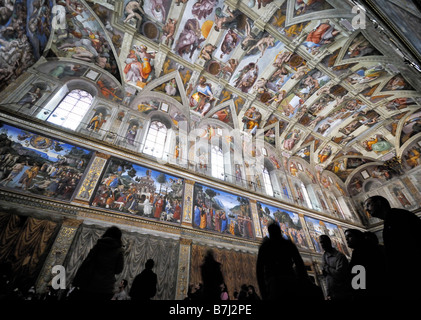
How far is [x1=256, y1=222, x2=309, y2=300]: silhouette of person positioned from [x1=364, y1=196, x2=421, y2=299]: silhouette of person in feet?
2.60

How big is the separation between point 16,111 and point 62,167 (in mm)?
2620

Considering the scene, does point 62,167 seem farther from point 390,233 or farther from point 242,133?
point 242,133

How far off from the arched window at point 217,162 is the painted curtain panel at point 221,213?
1.46 metres

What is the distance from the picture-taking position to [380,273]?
6.17 feet

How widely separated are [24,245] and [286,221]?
38.0 feet

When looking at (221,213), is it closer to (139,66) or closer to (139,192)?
(139,192)

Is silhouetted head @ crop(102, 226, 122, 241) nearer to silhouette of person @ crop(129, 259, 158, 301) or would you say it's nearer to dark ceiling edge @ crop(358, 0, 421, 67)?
silhouette of person @ crop(129, 259, 158, 301)

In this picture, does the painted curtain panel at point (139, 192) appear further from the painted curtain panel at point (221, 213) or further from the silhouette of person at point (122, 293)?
the silhouette of person at point (122, 293)

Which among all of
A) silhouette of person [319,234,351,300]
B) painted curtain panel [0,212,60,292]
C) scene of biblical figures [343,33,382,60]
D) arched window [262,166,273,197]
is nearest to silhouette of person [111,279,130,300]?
painted curtain panel [0,212,60,292]

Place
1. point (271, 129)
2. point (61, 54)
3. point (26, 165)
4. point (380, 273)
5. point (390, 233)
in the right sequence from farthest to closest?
point (271, 129) < point (61, 54) < point (26, 165) < point (380, 273) < point (390, 233)

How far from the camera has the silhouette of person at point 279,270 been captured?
4.91ft

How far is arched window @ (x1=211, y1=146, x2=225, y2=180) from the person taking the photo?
10.7 metres
